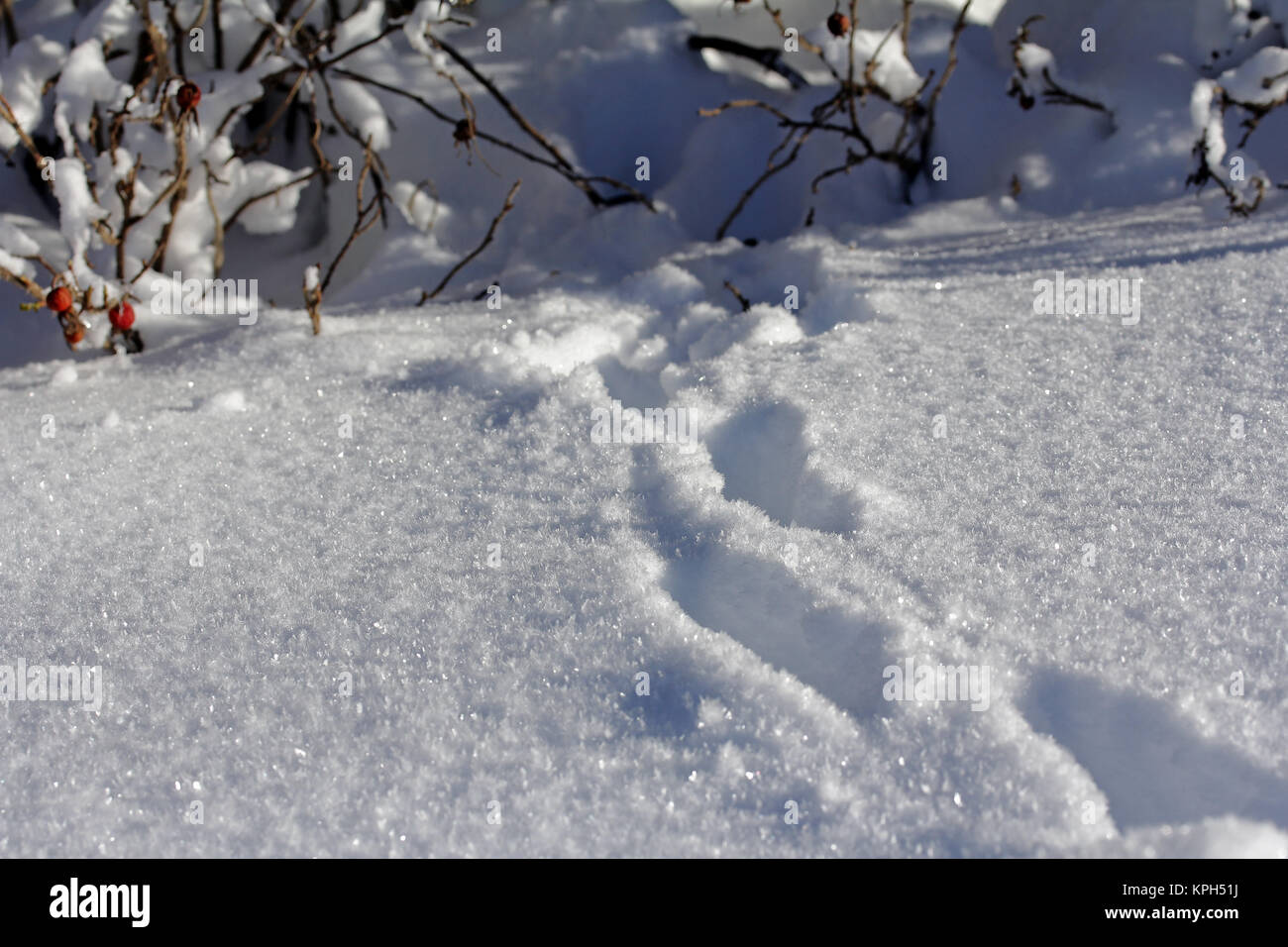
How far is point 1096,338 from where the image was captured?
1762 mm

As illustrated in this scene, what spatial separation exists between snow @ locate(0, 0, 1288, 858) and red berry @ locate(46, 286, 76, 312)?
0.38 ft

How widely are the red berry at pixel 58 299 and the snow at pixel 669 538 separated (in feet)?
0.38

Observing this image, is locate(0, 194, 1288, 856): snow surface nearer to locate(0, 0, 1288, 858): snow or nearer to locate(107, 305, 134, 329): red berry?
locate(0, 0, 1288, 858): snow

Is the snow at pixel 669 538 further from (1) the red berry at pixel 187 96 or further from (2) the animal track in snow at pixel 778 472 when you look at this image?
(1) the red berry at pixel 187 96

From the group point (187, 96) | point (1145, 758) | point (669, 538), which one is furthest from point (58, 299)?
point (1145, 758)

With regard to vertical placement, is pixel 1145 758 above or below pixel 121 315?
below

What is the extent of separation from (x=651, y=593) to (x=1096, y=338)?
1.05 metres

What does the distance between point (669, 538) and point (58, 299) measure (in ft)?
4.42

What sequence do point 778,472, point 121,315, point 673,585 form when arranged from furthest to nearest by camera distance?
1. point 121,315
2. point 778,472
3. point 673,585

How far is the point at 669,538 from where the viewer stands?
139 cm

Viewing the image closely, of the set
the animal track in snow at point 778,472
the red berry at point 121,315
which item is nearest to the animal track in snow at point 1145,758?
the animal track in snow at point 778,472

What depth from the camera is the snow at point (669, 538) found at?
105 cm

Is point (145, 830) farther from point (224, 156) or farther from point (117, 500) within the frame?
point (224, 156)

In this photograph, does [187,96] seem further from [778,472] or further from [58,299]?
[778,472]
